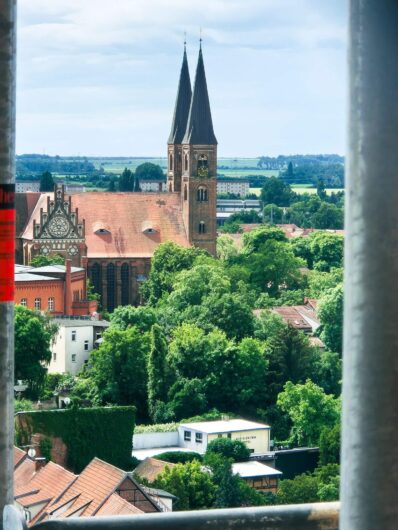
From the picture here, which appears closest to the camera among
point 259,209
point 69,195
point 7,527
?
point 7,527

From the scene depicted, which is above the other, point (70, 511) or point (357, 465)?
point (357, 465)

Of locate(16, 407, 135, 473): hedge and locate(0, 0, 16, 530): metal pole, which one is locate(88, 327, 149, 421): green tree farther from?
locate(0, 0, 16, 530): metal pole

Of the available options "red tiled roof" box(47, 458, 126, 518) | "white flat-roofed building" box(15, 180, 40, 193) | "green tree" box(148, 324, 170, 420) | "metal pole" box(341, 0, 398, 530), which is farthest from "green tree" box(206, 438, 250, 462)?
"white flat-roofed building" box(15, 180, 40, 193)

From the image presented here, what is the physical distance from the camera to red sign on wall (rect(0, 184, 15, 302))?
8.09ft

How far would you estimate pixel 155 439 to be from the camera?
4050 cm

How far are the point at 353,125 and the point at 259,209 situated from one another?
158 m

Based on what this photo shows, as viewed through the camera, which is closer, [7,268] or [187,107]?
[7,268]

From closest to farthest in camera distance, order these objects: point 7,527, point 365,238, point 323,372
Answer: point 365,238, point 7,527, point 323,372

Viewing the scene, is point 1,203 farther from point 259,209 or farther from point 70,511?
point 259,209

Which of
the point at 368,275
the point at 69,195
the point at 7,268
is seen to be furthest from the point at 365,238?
the point at 69,195

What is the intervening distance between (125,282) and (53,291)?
40.5 feet

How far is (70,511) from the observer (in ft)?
89.2

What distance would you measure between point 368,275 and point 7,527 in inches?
31.3

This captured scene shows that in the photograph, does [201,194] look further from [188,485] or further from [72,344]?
[188,485]
